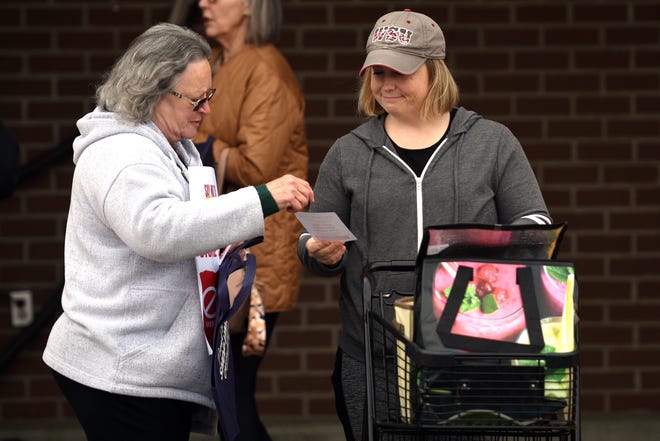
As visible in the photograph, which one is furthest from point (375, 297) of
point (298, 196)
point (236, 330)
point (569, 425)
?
point (236, 330)

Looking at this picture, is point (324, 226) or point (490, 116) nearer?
point (324, 226)

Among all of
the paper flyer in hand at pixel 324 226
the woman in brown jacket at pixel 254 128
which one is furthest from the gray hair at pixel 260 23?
the paper flyer in hand at pixel 324 226

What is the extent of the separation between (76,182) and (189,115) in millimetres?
386

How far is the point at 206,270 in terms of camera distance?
4004 mm

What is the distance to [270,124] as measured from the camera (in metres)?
5.55

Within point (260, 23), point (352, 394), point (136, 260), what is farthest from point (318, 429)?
point (136, 260)

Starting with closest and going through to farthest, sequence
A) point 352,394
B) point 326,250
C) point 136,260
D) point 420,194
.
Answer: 1. point 136,260
2. point 326,250
3. point 420,194
4. point 352,394

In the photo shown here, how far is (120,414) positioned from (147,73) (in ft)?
3.21

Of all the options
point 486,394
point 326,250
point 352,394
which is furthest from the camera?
point 352,394

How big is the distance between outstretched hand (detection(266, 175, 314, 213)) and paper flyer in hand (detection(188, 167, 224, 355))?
0.22 metres

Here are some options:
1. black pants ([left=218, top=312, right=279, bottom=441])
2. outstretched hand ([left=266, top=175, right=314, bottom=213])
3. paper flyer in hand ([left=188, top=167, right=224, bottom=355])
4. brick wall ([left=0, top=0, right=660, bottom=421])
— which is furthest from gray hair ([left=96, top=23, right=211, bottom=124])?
brick wall ([left=0, top=0, right=660, bottom=421])

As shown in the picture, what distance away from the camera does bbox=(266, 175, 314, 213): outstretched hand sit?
12.6ft

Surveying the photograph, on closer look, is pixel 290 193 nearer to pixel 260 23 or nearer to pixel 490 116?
pixel 260 23

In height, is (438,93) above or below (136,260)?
above
